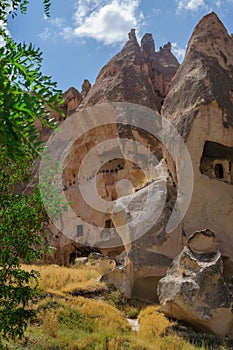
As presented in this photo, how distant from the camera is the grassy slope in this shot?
18.8ft

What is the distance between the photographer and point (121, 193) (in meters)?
17.2

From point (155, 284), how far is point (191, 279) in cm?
225

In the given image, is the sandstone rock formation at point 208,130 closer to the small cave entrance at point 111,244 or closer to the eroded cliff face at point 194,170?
the eroded cliff face at point 194,170

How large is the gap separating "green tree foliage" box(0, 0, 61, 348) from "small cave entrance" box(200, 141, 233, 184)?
26.2 ft

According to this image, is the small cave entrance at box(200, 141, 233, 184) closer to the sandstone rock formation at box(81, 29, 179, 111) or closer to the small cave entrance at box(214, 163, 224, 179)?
the small cave entrance at box(214, 163, 224, 179)

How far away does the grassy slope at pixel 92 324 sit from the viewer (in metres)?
5.73

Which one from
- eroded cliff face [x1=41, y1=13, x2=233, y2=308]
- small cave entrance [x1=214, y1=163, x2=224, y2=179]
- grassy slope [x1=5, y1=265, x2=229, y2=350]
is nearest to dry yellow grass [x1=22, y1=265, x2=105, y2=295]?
grassy slope [x1=5, y1=265, x2=229, y2=350]

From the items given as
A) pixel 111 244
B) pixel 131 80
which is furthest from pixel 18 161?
pixel 131 80

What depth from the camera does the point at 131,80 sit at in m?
20.2

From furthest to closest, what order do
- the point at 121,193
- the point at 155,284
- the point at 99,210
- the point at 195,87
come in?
the point at 99,210
the point at 121,193
the point at 195,87
the point at 155,284

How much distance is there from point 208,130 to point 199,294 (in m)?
5.08

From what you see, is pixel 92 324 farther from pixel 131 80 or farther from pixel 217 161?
pixel 131 80

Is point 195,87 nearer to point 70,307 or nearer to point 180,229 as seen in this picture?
point 180,229

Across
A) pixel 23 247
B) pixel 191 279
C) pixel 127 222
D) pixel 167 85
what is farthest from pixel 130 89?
pixel 23 247
